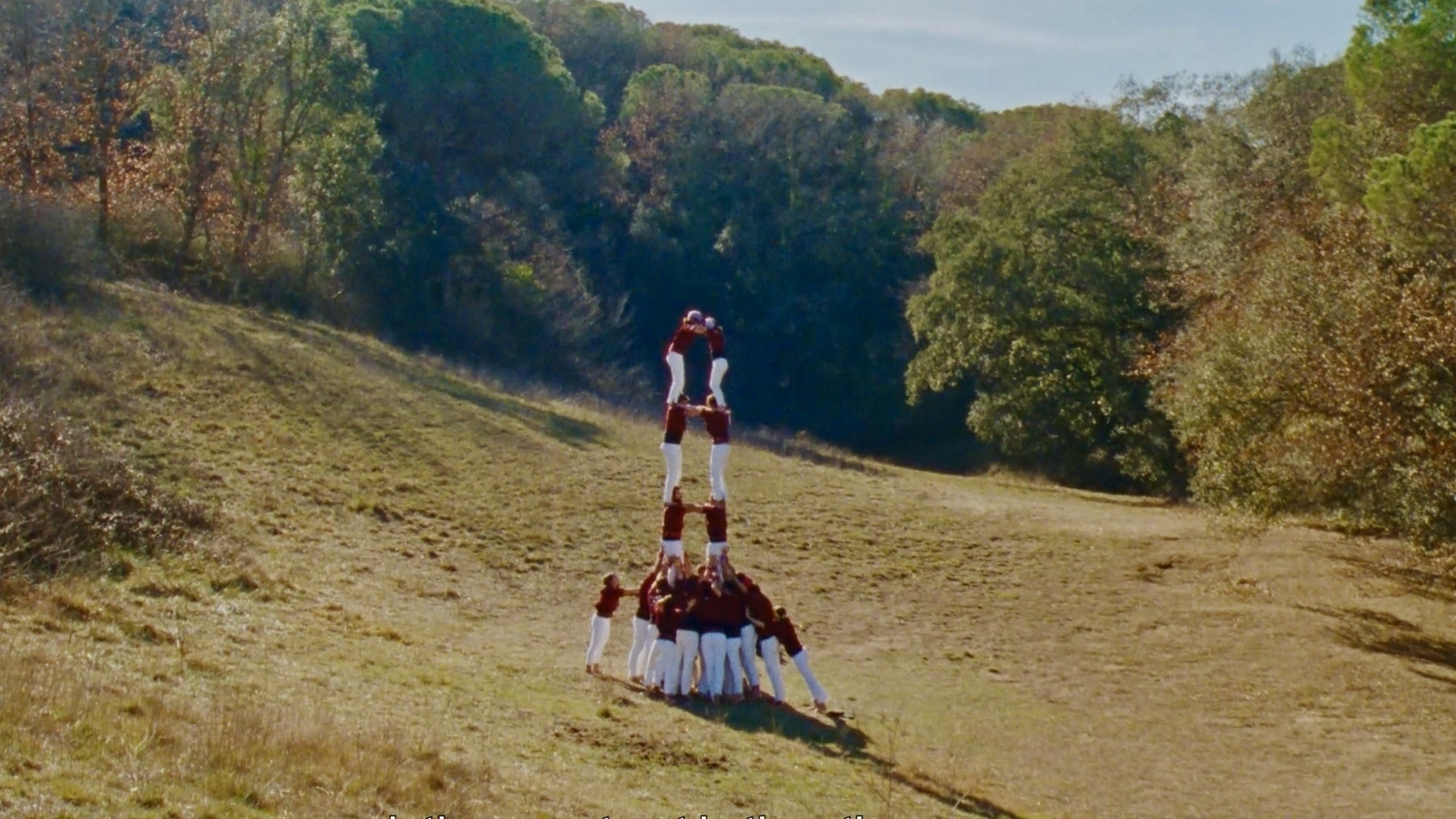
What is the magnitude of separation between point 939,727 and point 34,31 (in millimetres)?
29167

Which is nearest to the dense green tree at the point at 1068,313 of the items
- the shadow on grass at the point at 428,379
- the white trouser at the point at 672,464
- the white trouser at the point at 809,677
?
the shadow on grass at the point at 428,379

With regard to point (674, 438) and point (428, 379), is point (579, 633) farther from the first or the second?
point (428, 379)

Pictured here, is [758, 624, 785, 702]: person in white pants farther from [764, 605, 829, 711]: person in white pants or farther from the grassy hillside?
the grassy hillside

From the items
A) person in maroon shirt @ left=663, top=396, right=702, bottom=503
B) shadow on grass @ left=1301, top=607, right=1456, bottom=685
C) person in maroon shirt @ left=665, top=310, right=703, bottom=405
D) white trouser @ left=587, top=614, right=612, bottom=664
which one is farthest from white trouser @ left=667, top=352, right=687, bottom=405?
shadow on grass @ left=1301, top=607, right=1456, bottom=685

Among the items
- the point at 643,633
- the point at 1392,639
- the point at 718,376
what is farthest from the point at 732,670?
the point at 1392,639

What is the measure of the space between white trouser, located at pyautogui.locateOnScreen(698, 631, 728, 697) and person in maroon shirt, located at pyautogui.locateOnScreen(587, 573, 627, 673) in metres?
1.20

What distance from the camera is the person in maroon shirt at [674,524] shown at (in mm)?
13914

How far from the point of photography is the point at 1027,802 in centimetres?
1207

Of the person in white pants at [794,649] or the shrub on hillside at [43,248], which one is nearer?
the person in white pants at [794,649]

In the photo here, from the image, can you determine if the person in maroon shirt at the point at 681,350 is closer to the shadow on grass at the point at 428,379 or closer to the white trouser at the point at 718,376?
the white trouser at the point at 718,376

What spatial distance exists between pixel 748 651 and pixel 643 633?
3.31 feet

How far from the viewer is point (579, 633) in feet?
60.2

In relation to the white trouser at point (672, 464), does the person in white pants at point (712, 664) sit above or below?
below

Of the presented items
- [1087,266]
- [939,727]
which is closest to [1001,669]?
[939,727]
